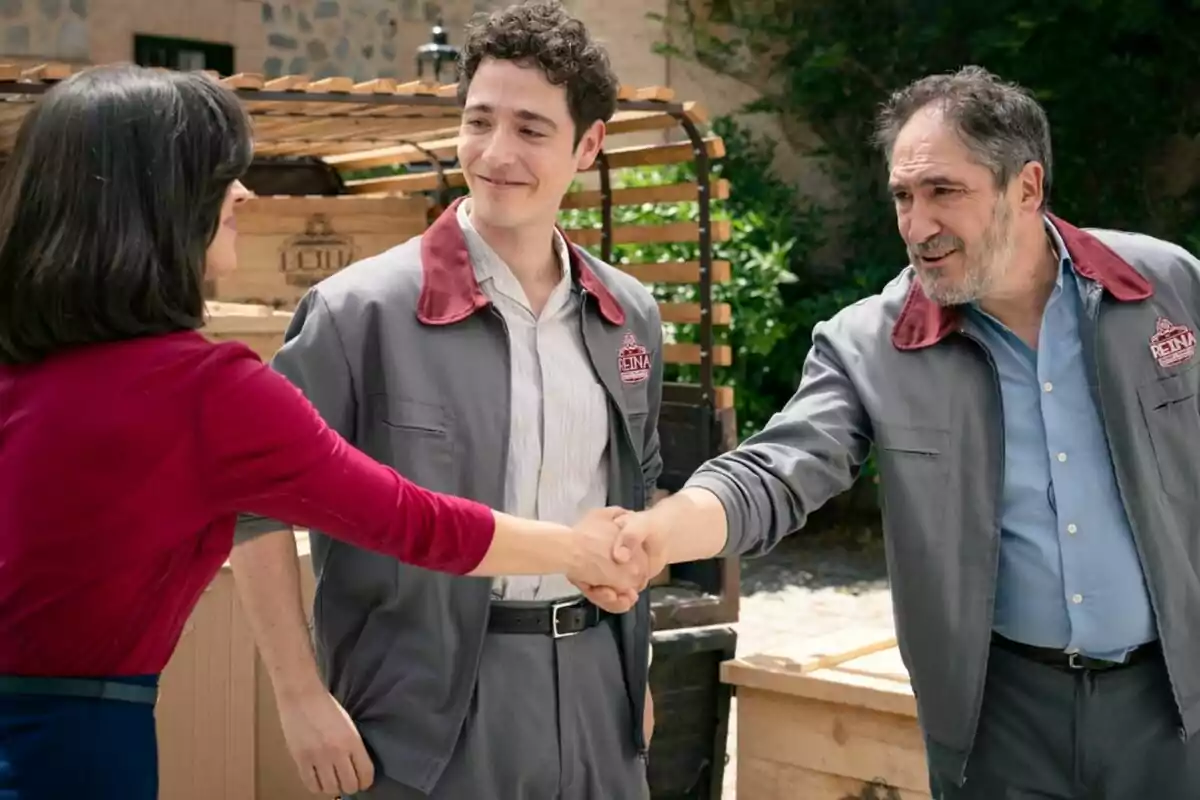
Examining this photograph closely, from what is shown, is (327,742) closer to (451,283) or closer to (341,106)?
(451,283)

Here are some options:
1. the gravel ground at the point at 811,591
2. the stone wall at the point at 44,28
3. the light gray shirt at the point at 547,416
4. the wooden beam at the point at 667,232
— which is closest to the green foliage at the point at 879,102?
the gravel ground at the point at 811,591

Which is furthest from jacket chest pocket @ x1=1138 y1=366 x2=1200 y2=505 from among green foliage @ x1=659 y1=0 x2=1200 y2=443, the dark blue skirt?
green foliage @ x1=659 y1=0 x2=1200 y2=443

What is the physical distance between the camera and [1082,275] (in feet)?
8.33

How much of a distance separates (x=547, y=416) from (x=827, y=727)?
160 cm

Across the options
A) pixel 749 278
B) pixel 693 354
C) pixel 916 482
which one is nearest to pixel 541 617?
pixel 916 482

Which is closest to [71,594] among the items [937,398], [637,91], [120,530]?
[120,530]

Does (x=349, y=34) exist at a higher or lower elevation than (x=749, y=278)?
higher

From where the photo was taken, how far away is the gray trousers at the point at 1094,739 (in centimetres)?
234

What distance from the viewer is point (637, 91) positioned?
4699 millimetres

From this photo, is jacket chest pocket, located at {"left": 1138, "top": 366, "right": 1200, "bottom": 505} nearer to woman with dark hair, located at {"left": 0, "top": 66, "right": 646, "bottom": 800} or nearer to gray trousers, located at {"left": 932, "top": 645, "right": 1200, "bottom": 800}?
gray trousers, located at {"left": 932, "top": 645, "right": 1200, "bottom": 800}

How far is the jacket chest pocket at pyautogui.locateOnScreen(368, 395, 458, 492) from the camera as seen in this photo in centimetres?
222

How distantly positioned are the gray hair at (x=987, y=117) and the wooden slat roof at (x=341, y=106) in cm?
189

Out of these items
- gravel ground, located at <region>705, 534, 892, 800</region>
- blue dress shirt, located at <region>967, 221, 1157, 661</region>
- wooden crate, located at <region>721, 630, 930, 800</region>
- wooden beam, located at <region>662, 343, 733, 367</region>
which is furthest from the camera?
gravel ground, located at <region>705, 534, 892, 800</region>

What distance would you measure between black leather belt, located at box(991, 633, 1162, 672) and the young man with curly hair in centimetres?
64
